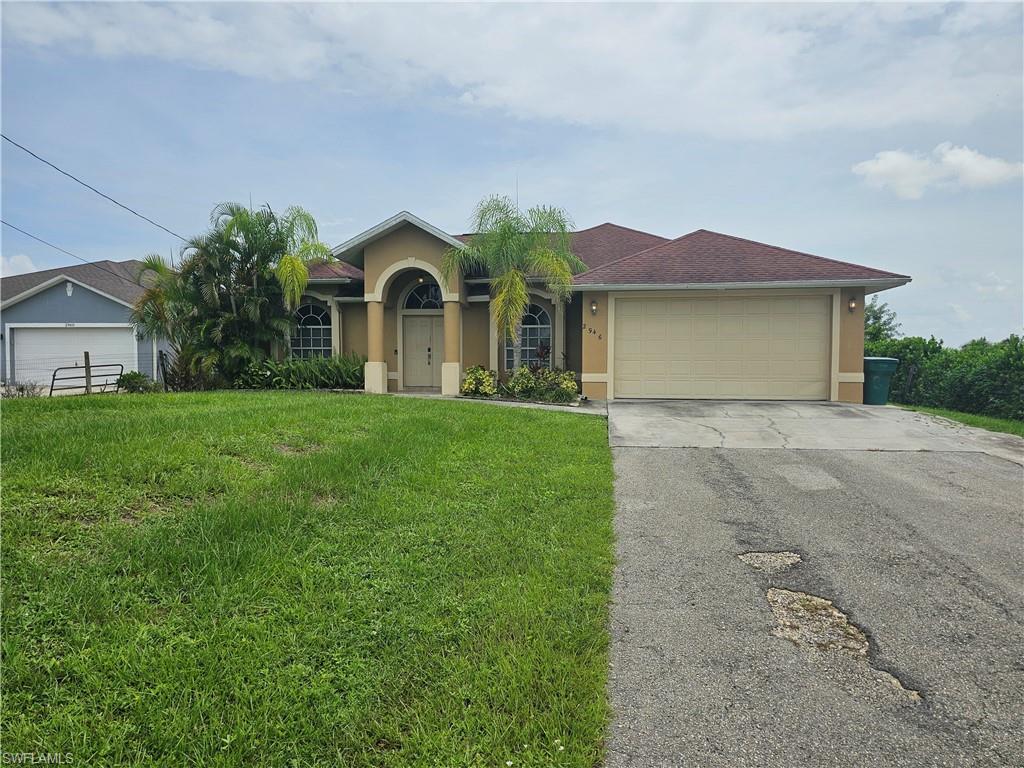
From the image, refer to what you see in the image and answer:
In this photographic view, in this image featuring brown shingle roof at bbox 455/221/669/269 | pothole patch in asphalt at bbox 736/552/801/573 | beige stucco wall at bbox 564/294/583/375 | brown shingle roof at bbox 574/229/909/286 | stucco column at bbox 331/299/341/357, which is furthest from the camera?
brown shingle roof at bbox 455/221/669/269

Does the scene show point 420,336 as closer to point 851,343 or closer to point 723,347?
point 723,347

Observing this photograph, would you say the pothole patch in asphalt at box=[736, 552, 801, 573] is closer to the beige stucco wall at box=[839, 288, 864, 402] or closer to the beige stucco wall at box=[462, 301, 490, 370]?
the beige stucco wall at box=[839, 288, 864, 402]

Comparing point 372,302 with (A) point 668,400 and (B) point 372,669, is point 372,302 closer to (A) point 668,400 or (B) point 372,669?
(A) point 668,400

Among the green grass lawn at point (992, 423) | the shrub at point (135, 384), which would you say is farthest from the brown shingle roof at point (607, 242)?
the shrub at point (135, 384)

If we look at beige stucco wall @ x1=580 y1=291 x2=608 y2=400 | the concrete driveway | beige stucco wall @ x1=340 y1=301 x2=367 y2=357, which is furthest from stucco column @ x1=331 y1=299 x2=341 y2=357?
the concrete driveway

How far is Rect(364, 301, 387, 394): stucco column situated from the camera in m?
15.0

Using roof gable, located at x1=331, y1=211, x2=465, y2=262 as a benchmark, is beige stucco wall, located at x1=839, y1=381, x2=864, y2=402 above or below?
below

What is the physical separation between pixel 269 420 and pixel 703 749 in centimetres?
570

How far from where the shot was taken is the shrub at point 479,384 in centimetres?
1416

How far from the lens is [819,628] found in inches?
129

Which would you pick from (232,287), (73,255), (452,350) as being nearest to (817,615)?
(452,350)

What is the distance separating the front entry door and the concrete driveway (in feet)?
33.3

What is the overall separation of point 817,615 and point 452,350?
11983 mm

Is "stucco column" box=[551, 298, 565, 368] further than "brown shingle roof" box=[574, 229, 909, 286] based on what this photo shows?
Yes
